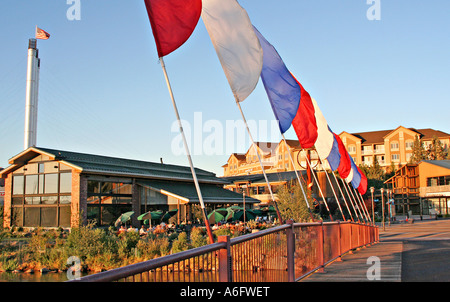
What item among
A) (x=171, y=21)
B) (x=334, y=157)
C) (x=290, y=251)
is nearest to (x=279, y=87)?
(x=290, y=251)

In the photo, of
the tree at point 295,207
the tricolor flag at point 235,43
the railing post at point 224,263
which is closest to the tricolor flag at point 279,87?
the tricolor flag at point 235,43

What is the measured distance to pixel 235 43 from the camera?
31.3 feet

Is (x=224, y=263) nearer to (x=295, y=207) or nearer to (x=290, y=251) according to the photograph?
(x=290, y=251)

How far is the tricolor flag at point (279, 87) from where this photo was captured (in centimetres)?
1243

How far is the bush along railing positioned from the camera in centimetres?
386

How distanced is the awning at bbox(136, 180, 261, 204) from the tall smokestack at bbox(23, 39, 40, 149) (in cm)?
2939

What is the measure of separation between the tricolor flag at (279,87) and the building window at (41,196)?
93.5 feet

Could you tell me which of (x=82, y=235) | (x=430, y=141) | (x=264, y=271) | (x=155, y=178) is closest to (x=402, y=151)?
(x=430, y=141)

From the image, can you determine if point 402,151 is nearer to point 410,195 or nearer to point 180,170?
point 410,195

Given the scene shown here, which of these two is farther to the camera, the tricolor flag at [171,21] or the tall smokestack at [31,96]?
the tall smokestack at [31,96]

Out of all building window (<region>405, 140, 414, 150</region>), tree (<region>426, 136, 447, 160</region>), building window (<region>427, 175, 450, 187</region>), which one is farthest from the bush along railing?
building window (<region>405, 140, 414, 150</region>)

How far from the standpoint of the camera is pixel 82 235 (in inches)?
912

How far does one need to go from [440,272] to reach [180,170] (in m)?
42.4

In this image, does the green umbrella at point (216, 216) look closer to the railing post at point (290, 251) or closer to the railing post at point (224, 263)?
the railing post at point (290, 251)
